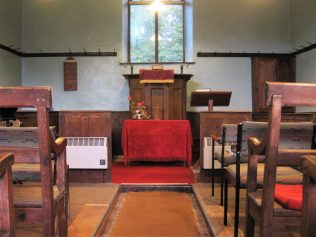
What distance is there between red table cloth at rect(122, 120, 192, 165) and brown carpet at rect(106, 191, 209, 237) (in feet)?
4.56

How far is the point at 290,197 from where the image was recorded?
1.65 m

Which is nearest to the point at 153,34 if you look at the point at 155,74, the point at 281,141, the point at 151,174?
the point at 155,74

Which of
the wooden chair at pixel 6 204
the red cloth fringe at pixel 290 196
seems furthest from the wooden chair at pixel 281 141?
the wooden chair at pixel 6 204

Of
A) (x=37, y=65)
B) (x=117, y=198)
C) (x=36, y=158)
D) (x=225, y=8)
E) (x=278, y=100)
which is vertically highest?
(x=225, y=8)

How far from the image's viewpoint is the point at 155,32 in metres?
7.71

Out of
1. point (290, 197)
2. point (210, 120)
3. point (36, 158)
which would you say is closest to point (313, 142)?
point (290, 197)

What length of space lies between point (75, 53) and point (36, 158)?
20.0 ft

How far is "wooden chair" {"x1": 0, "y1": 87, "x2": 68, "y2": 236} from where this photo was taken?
1.62 metres

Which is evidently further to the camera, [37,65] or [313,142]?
[37,65]

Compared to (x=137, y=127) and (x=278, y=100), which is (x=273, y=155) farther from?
(x=137, y=127)

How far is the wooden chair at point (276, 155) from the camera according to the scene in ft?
5.06

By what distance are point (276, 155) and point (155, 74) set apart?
16.4 feet

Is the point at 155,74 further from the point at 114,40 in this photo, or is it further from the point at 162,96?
the point at 114,40

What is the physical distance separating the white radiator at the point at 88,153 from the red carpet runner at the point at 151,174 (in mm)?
437
